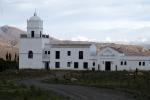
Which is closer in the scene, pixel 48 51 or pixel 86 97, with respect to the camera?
pixel 86 97

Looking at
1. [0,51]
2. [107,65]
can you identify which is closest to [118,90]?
[107,65]

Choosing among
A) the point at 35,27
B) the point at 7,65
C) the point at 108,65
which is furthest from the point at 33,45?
the point at 108,65

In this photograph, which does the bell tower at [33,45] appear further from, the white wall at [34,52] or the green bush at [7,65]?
the green bush at [7,65]

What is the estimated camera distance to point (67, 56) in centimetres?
8119

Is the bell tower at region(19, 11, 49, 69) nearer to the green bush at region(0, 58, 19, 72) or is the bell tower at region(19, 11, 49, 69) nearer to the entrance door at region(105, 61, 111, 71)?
the green bush at region(0, 58, 19, 72)

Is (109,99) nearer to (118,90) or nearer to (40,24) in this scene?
(118,90)

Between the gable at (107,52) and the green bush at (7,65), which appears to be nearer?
the green bush at (7,65)

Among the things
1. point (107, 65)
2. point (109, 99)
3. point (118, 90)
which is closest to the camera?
point (109, 99)

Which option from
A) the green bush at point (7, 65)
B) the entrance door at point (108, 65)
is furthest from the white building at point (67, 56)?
the green bush at point (7, 65)

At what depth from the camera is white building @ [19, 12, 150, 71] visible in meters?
79.5

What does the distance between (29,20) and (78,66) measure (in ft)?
39.9

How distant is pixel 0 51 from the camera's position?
7037 inches

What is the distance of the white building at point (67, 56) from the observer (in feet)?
261

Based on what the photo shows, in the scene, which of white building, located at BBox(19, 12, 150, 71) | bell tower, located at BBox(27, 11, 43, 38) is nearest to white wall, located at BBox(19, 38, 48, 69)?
white building, located at BBox(19, 12, 150, 71)
